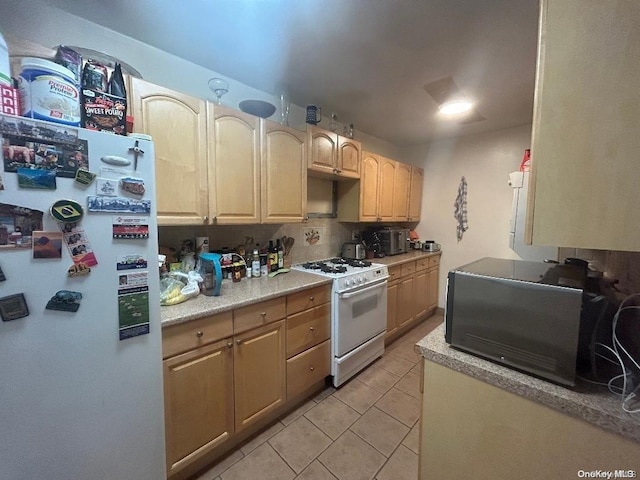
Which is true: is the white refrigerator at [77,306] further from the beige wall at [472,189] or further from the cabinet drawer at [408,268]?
the beige wall at [472,189]

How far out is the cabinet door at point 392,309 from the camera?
267 centimetres

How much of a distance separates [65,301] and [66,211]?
30 cm

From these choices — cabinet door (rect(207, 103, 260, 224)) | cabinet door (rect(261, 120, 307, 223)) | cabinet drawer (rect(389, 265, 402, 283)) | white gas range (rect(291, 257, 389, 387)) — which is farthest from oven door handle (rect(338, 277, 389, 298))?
cabinet door (rect(207, 103, 260, 224))

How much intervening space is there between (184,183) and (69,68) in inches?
24.6

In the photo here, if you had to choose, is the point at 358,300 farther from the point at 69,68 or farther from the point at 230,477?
the point at 69,68

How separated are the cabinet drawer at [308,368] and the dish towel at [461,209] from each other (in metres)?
2.44

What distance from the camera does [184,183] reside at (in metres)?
1.47

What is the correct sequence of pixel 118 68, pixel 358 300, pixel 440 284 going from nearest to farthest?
1. pixel 118 68
2. pixel 358 300
3. pixel 440 284

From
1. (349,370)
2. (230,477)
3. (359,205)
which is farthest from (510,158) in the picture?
(230,477)

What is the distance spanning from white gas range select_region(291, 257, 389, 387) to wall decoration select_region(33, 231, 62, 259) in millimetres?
1523

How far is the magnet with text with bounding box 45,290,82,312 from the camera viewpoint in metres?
0.84

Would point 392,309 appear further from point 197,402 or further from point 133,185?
point 133,185

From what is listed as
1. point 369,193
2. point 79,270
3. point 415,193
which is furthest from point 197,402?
point 415,193

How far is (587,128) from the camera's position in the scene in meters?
0.62
